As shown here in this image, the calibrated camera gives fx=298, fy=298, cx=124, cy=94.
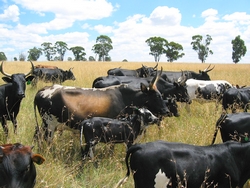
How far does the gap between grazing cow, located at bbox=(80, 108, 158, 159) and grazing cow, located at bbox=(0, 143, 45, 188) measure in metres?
1.90

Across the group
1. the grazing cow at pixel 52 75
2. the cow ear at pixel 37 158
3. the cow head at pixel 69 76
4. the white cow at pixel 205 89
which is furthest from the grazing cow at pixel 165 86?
the cow head at pixel 69 76

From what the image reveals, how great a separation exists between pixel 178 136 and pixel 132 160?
2.76 metres

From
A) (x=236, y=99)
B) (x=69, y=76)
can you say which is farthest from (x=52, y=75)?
(x=236, y=99)

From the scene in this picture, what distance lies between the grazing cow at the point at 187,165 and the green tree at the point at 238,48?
7166 cm

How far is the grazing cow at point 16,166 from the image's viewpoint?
3410mm

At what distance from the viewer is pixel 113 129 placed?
5.83 meters

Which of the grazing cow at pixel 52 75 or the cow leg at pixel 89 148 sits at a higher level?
the grazing cow at pixel 52 75

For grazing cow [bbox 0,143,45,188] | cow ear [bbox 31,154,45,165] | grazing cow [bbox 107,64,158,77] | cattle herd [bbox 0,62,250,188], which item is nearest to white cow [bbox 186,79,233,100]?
cattle herd [bbox 0,62,250,188]

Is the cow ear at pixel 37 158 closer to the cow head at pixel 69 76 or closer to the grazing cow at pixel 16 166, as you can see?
the grazing cow at pixel 16 166

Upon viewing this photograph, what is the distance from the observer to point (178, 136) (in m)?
6.48

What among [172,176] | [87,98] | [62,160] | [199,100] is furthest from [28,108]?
[172,176]

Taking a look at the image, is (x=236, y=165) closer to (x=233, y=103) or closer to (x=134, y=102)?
(x=134, y=102)

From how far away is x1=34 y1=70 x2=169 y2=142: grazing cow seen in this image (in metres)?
6.43

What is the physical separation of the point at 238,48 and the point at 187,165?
72.6m
